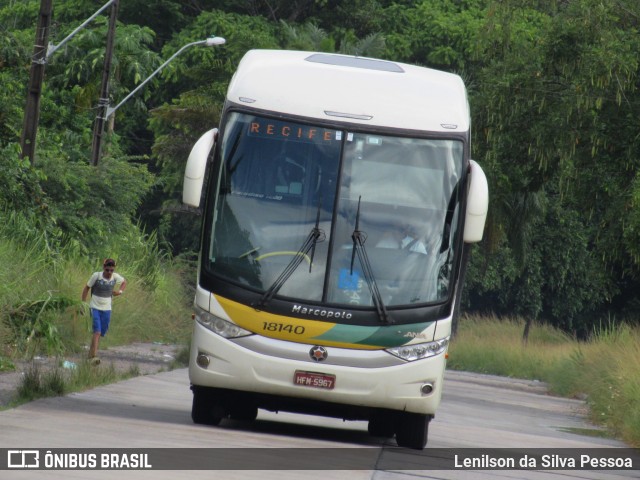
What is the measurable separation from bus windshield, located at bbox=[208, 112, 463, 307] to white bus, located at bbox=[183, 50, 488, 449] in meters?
0.01

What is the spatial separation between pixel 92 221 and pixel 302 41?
45.1ft

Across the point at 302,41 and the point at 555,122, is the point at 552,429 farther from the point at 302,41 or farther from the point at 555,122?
the point at 302,41

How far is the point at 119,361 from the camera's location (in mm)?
22875

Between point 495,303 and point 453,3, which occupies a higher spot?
point 453,3

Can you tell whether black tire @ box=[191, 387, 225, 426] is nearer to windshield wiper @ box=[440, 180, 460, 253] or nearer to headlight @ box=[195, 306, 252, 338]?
headlight @ box=[195, 306, 252, 338]

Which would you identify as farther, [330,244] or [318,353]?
[330,244]

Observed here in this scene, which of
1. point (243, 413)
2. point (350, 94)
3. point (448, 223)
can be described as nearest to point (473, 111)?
point (243, 413)

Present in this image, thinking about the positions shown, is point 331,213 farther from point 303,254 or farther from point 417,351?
point 417,351

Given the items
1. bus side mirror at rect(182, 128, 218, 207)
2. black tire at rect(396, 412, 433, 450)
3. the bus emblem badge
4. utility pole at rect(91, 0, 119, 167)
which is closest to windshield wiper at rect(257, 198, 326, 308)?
the bus emblem badge

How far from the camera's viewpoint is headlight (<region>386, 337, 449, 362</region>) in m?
12.6

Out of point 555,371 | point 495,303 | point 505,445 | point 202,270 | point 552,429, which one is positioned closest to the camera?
point 202,270

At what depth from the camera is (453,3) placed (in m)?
53.9

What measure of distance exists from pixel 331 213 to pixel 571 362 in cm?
2264

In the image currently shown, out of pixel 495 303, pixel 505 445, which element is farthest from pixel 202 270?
pixel 495 303
